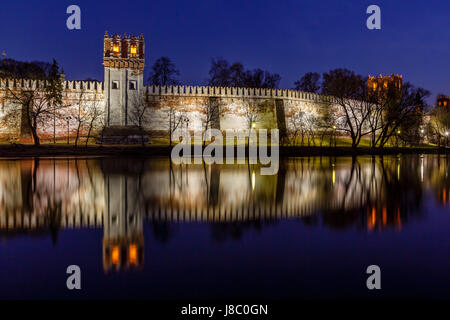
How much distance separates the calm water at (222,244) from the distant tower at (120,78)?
27171 mm

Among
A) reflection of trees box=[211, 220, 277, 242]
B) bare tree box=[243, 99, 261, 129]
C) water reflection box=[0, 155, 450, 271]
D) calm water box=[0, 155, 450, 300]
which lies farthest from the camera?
bare tree box=[243, 99, 261, 129]

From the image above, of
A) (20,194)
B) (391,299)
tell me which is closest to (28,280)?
(391,299)

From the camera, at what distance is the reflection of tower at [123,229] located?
4266mm

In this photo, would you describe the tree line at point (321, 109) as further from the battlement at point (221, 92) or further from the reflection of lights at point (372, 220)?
the reflection of lights at point (372, 220)

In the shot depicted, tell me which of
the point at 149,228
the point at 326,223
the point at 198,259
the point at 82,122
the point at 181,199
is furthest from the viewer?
the point at 82,122

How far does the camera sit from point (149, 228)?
575 cm

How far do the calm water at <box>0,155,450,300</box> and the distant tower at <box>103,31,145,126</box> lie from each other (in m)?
27.2

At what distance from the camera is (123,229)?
18.7 feet

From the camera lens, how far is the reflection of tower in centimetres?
427

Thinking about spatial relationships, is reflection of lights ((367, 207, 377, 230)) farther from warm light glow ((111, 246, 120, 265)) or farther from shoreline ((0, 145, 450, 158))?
shoreline ((0, 145, 450, 158))

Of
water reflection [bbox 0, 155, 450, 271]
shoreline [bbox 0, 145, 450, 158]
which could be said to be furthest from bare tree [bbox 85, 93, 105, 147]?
water reflection [bbox 0, 155, 450, 271]

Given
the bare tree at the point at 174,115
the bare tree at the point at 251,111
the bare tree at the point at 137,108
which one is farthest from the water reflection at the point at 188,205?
the bare tree at the point at 251,111
